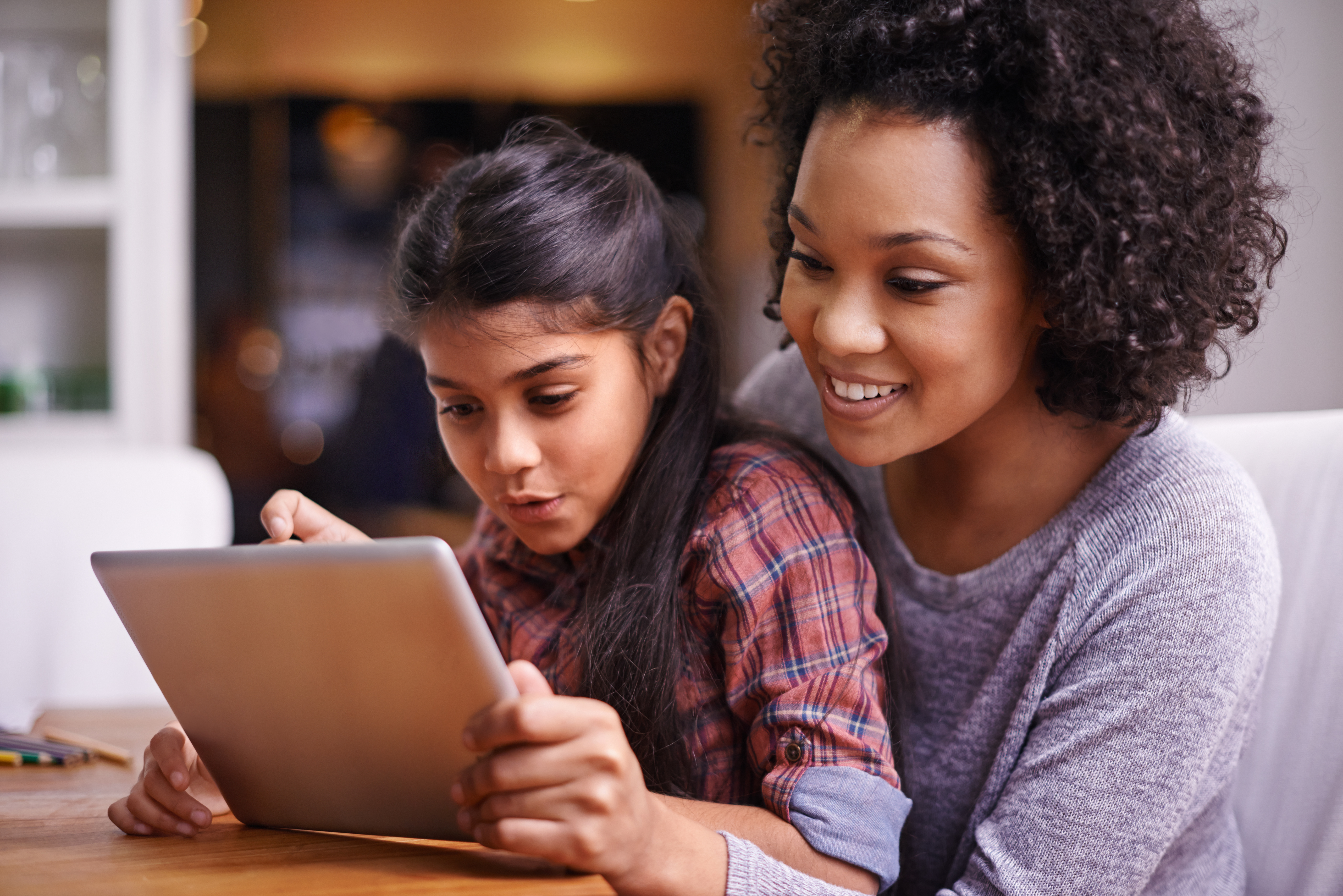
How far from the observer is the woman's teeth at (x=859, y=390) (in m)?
0.91

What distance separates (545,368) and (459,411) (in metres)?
0.12

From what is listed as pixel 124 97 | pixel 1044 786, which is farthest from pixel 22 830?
pixel 124 97

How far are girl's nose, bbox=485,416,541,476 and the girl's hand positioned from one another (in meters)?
0.13

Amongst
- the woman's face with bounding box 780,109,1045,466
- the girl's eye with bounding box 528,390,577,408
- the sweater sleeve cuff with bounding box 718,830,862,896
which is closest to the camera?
the sweater sleeve cuff with bounding box 718,830,862,896

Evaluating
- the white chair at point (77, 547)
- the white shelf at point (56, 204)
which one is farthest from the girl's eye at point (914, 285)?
the white shelf at point (56, 204)

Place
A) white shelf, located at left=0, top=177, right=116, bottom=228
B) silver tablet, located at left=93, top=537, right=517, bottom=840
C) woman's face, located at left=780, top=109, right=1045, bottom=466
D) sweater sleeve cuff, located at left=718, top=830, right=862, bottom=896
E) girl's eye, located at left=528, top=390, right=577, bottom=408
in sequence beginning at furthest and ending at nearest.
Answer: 1. white shelf, located at left=0, top=177, right=116, bottom=228
2. girl's eye, located at left=528, top=390, right=577, bottom=408
3. woman's face, located at left=780, top=109, right=1045, bottom=466
4. sweater sleeve cuff, located at left=718, top=830, right=862, bottom=896
5. silver tablet, located at left=93, top=537, right=517, bottom=840

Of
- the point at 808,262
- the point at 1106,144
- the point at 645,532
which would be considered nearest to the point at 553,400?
the point at 645,532

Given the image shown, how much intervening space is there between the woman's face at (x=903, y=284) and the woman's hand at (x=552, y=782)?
377 millimetres

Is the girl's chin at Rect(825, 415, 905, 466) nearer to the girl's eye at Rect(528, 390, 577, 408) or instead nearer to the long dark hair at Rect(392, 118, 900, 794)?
the long dark hair at Rect(392, 118, 900, 794)

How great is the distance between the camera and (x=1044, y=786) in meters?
0.86

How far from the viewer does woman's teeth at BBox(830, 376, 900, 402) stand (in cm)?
91

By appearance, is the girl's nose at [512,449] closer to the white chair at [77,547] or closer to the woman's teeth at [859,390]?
the woman's teeth at [859,390]

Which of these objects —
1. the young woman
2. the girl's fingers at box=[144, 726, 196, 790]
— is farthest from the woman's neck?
the girl's fingers at box=[144, 726, 196, 790]

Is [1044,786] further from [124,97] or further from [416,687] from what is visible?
[124,97]
